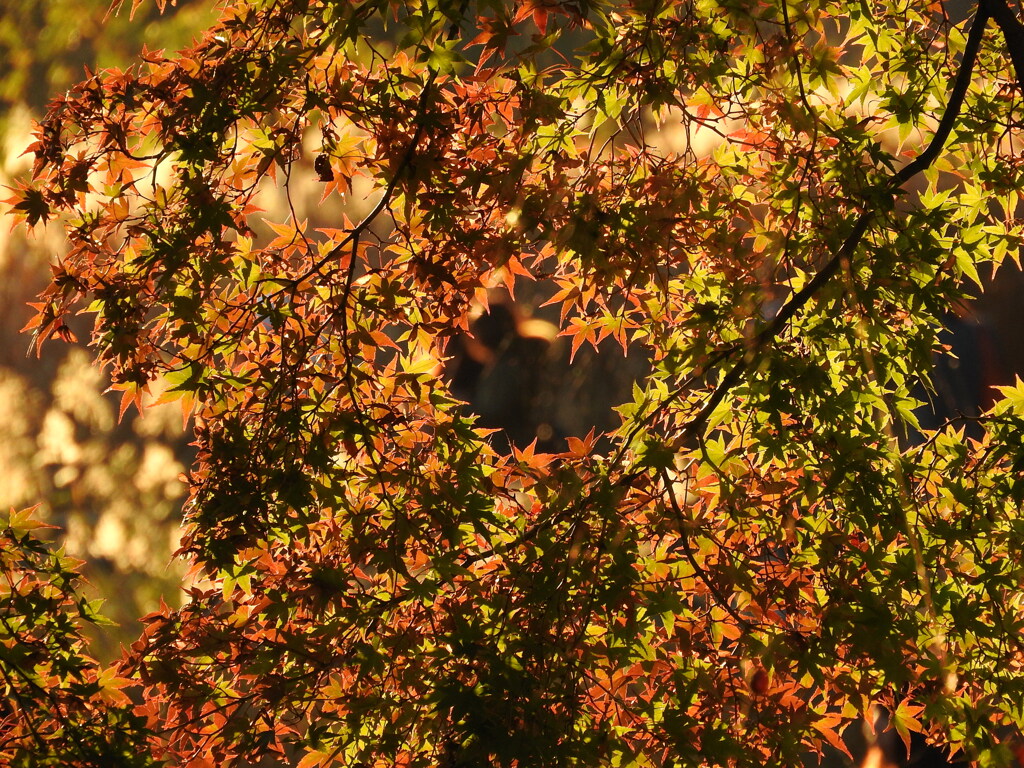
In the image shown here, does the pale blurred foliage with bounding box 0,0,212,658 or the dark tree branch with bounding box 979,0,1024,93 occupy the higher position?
the pale blurred foliage with bounding box 0,0,212,658

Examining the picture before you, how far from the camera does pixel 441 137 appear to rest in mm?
1640

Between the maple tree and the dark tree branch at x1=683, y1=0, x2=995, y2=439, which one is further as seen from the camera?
the dark tree branch at x1=683, y1=0, x2=995, y2=439

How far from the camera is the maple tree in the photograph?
5.16ft

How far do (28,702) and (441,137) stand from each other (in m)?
1.22

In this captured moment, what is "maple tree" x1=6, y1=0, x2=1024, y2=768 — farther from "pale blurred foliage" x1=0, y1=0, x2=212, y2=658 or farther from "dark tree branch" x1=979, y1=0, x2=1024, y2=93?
"pale blurred foliage" x1=0, y1=0, x2=212, y2=658

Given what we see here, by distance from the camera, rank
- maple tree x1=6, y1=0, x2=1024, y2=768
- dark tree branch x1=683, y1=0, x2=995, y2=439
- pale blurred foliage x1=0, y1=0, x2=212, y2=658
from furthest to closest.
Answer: pale blurred foliage x1=0, y1=0, x2=212, y2=658 → dark tree branch x1=683, y1=0, x2=995, y2=439 → maple tree x1=6, y1=0, x2=1024, y2=768

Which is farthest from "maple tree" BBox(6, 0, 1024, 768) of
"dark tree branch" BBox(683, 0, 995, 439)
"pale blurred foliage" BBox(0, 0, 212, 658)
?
"pale blurred foliage" BBox(0, 0, 212, 658)

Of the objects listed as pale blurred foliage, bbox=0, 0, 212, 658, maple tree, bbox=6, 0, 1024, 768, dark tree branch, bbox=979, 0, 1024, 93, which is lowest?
maple tree, bbox=6, 0, 1024, 768

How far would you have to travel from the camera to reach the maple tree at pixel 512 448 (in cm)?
157

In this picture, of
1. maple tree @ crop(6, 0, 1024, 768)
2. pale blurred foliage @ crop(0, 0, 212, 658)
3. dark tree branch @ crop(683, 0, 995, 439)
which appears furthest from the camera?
pale blurred foliage @ crop(0, 0, 212, 658)

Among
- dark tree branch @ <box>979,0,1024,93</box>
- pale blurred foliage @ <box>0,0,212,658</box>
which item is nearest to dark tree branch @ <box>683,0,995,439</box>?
A: dark tree branch @ <box>979,0,1024,93</box>

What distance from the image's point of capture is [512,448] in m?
1.72

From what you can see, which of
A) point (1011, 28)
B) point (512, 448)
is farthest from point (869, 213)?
point (512, 448)

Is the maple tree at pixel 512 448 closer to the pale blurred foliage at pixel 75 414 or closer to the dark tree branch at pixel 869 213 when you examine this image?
the dark tree branch at pixel 869 213
